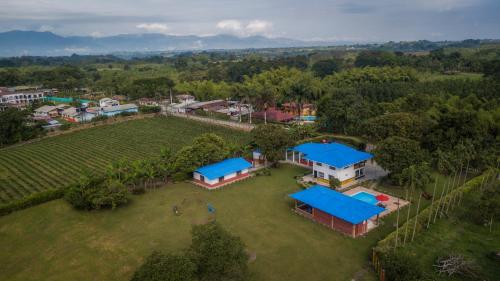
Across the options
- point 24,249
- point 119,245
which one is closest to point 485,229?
point 119,245

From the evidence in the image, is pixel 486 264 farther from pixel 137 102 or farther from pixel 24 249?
pixel 137 102

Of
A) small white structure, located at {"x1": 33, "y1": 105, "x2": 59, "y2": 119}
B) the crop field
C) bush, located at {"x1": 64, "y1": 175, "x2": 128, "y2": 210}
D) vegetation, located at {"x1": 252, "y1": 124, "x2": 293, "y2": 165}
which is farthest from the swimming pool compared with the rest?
small white structure, located at {"x1": 33, "y1": 105, "x2": 59, "y2": 119}

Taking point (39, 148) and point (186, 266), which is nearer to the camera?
point (186, 266)

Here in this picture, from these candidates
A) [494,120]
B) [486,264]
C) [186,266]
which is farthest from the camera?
[494,120]

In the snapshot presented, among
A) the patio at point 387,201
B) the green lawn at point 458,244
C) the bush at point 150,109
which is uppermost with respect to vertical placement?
the bush at point 150,109

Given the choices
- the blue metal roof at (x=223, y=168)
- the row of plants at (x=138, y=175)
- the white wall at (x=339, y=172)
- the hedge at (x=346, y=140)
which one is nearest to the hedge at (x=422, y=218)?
the white wall at (x=339, y=172)

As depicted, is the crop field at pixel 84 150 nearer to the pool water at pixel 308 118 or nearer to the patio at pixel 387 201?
the pool water at pixel 308 118

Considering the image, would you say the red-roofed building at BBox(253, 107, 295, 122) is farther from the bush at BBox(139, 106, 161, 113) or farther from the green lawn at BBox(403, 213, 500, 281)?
the green lawn at BBox(403, 213, 500, 281)
